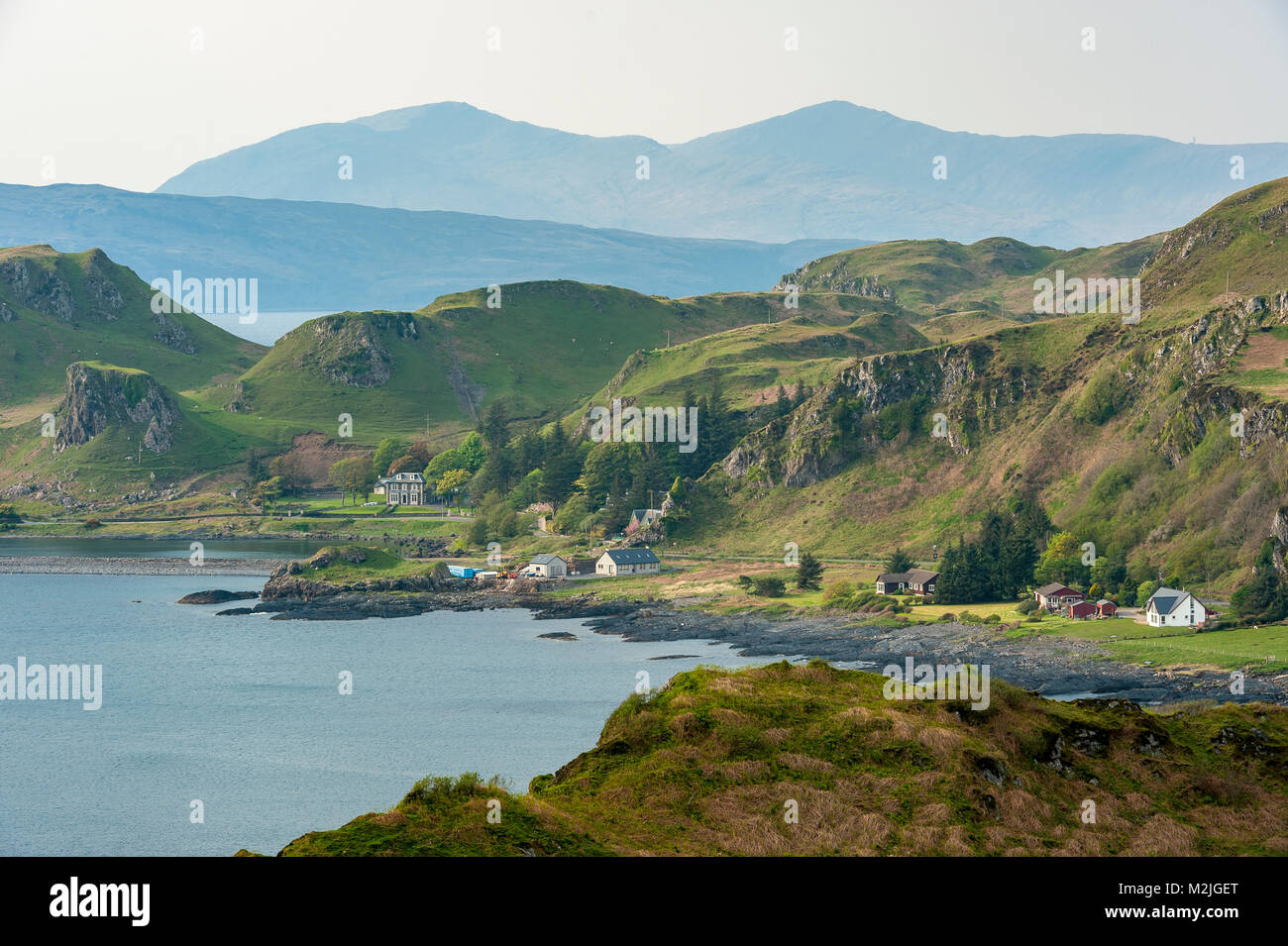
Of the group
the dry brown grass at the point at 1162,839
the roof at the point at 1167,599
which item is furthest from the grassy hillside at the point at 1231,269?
the dry brown grass at the point at 1162,839

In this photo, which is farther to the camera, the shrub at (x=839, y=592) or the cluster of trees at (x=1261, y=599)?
the shrub at (x=839, y=592)

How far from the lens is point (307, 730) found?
10156 centimetres

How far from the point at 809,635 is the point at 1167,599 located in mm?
31207

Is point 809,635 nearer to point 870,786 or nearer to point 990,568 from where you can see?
point 990,568

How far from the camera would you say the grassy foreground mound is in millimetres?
36688

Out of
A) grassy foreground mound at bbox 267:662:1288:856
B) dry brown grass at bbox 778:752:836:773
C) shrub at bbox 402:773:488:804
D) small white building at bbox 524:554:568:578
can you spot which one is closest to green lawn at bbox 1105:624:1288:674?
grassy foreground mound at bbox 267:662:1288:856

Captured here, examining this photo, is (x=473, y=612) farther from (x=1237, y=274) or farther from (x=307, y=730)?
(x=1237, y=274)

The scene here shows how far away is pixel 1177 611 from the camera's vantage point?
11638 centimetres

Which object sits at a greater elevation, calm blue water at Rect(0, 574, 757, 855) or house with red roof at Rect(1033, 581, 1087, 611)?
house with red roof at Rect(1033, 581, 1087, 611)

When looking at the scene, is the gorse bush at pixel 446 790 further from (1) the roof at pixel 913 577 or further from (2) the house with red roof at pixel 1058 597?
(1) the roof at pixel 913 577

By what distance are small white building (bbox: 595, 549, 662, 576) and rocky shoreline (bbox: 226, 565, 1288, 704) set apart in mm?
8532

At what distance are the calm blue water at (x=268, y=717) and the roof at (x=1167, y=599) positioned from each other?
36823 mm

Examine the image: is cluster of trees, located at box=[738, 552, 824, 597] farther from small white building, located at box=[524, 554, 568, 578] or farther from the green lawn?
the green lawn

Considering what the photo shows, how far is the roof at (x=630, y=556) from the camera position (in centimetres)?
16988
